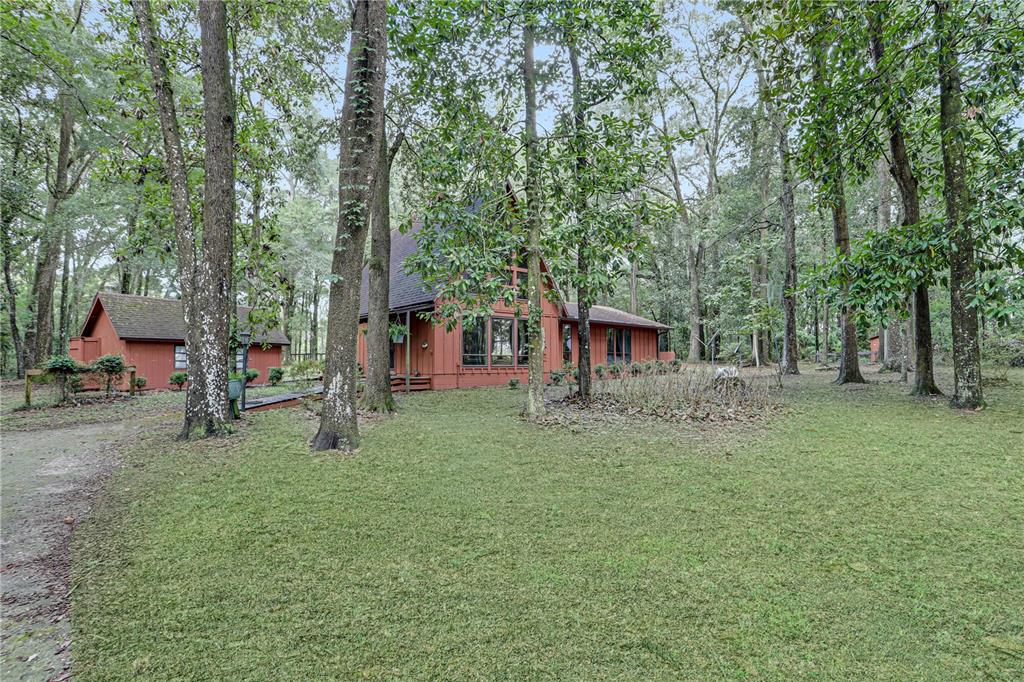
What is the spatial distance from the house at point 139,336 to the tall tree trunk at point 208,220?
8664 millimetres

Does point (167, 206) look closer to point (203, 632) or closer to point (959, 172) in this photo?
point (203, 632)

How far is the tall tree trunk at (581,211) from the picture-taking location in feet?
23.9

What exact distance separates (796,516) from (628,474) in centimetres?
155

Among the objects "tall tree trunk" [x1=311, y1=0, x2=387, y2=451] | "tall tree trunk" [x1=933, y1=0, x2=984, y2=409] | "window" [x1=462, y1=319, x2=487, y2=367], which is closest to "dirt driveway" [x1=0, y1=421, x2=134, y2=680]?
"tall tree trunk" [x1=311, y1=0, x2=387, y2=451]

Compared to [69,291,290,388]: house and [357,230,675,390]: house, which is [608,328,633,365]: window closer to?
[357,230,675,390]: house

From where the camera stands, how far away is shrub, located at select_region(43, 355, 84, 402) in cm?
1026

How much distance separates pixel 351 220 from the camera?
18.5 feet

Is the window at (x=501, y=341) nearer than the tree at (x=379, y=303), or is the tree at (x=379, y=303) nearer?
the tree at (x=379, y=303)

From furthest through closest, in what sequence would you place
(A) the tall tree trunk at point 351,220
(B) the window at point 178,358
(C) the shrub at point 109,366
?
(B) the window at point 178,358, (C) the shrub at point 109,366, (A) the tall tree trunk at point 351,220

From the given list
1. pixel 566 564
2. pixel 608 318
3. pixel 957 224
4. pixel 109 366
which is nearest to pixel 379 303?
pixel 566 564

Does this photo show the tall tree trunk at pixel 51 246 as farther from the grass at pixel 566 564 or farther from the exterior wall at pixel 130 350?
the grass at pixel 566 564

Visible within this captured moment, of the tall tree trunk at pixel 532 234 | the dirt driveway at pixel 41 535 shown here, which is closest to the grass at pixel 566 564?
the dirt driveway at pixel 41 535

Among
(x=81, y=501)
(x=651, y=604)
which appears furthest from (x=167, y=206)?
(x=651, y=604)

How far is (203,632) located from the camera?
223cm
